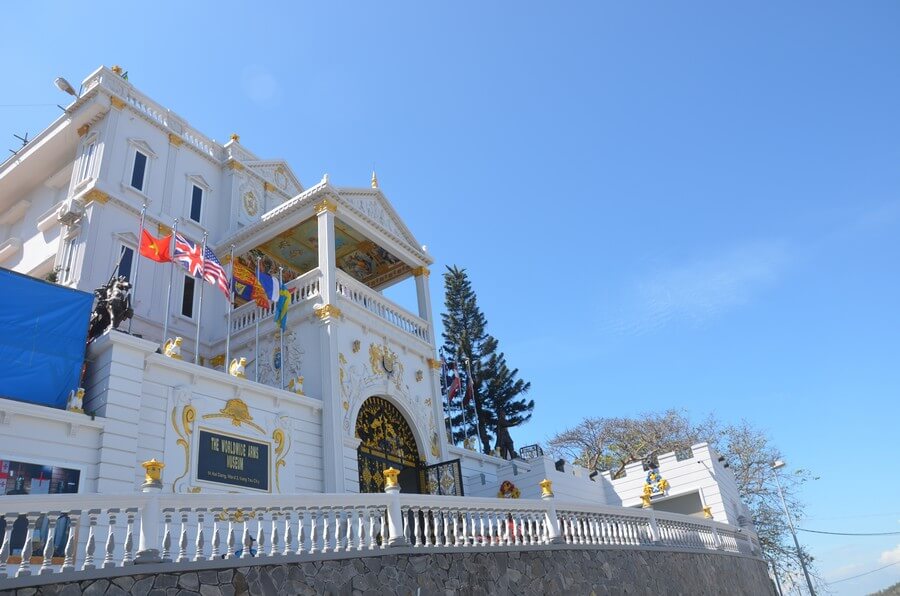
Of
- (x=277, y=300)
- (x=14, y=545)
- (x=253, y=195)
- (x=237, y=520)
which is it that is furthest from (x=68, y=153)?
(x=237, y=520)

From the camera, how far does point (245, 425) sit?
15.5 m

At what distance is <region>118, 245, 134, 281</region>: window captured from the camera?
2019 centimetres

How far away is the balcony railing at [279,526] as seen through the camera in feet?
25.5

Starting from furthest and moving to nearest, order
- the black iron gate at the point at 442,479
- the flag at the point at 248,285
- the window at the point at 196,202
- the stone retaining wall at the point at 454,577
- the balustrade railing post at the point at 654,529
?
the window at the point at 196,202, the black iron gate at the point at 442,479, the flag at the point at 248,285, the balustrade railing post at the point at 654,529, the stone retaining wall at the point at 454,577

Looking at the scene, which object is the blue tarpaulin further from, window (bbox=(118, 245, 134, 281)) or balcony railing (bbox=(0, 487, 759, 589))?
window (bbox=(118, 245, 134, 281))

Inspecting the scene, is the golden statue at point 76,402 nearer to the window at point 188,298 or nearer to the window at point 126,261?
the window at point 126,261

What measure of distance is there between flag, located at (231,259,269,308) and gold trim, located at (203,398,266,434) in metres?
4.38

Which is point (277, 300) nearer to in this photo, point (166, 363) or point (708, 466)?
point (166, 363)

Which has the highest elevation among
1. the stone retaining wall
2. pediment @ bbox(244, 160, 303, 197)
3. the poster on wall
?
pediment @ bbox(244, 160, 303, 197)

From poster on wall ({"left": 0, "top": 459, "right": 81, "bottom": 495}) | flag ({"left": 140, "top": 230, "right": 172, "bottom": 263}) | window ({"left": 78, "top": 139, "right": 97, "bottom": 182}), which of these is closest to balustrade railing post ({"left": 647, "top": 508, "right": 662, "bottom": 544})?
poster on wall ({"left": 0, "top": 459, "right": 81, "bottom": 495})

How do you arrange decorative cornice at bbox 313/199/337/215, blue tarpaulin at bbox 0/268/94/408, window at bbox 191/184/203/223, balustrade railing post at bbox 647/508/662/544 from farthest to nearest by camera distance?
window at bbox 191/184/203/223 → decorative cornice at bbox 313/199/337/215 → balustrade railing post at bbox 647/508/662/544 → blue tarpaulin at bbox 0/268/94/408

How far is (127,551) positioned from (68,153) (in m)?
19.1

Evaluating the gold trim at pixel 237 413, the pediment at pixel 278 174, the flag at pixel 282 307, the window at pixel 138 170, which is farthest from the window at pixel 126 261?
the gold trim at pixel 237 413

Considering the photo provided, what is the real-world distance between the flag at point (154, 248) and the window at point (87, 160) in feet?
18.1
